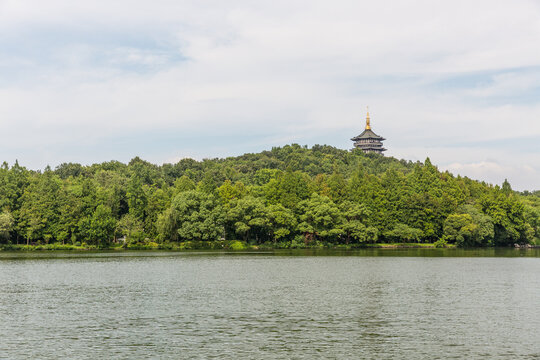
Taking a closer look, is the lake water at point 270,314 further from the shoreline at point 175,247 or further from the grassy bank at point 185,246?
the grassy bank at point 185,246

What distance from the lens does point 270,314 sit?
28.5 m

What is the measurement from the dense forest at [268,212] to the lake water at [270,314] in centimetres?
4307

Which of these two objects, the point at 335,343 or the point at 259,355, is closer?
the point at 259,355

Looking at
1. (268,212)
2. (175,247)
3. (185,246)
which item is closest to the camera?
(175,247)

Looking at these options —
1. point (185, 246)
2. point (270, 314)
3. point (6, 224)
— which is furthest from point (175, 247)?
point (270, 314)

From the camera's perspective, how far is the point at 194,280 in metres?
43.1

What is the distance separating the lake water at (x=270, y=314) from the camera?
21469mm

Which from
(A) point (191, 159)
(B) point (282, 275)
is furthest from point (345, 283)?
(A) point (191, 159)

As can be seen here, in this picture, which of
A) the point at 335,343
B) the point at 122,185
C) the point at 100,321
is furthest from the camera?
the point at 122,185

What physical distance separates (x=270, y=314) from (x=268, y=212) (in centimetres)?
6555

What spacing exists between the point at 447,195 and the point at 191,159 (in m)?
80.3

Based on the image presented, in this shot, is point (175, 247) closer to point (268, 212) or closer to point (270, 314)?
point (268, 212)

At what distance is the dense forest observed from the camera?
92.1 metres

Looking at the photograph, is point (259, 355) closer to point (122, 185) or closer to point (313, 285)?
point (313, 285)
